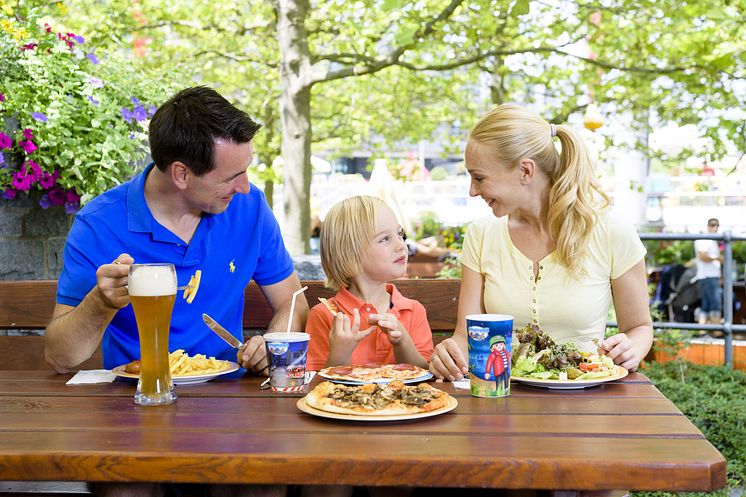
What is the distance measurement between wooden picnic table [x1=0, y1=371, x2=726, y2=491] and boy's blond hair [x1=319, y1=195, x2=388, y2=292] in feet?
2.67

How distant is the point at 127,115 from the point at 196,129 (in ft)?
5.40

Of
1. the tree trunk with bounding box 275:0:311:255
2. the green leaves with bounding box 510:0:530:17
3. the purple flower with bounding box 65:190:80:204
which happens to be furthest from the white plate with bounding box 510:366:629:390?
the tree trunk with bounding box 275:0:311:255

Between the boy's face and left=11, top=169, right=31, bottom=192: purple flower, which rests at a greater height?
left=11, top=169, right=31, bottom=192: purple flower

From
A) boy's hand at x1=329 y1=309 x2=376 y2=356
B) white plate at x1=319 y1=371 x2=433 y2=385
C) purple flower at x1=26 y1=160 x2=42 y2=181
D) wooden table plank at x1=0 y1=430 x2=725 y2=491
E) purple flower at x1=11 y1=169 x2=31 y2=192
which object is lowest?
wooden table plank at x1=0 y1=430 x2=725 y2=491

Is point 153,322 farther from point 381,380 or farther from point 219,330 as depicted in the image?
point 381,380

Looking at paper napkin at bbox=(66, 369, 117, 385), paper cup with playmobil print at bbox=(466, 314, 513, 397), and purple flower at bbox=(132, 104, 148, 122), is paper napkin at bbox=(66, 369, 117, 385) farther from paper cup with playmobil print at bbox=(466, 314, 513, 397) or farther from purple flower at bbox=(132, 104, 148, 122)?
purple flower at bbox=(132, 104, 148, 122)

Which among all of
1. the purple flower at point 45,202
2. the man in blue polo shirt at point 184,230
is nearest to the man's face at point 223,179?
the man in blue polo shirt at point 184,230

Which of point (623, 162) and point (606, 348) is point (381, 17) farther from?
point (606, 348)

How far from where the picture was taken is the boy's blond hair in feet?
8.93

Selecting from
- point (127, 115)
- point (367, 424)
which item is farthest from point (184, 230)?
point (127, 115)

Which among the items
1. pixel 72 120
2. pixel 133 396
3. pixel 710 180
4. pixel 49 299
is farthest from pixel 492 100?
pixel 133 396

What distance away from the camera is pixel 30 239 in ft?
12.7

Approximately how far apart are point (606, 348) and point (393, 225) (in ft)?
2.75

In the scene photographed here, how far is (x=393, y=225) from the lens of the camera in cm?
277
